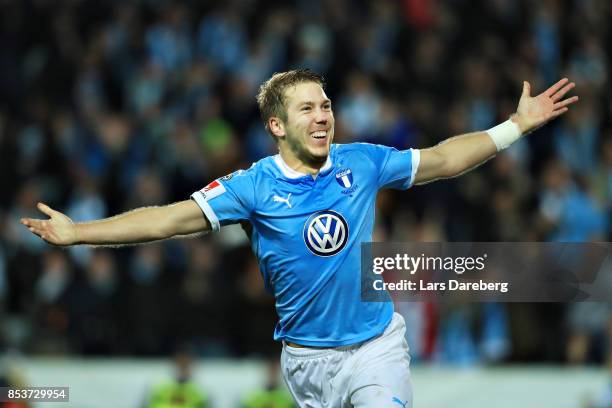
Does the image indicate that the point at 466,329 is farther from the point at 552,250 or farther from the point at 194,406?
the point at 552,250

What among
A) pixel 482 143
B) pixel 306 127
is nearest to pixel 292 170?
pixel 306 127

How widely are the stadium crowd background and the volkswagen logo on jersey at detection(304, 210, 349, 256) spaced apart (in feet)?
18.5

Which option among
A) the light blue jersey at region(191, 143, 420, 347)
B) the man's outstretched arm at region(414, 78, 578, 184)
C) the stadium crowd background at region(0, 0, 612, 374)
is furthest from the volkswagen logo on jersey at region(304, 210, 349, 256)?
the stadium crowd background at region(0, 0, 612, 374)

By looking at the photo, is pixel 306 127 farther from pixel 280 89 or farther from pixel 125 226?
pixel 125 226

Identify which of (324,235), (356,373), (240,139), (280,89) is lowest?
(356,373)

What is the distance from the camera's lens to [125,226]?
631 cm

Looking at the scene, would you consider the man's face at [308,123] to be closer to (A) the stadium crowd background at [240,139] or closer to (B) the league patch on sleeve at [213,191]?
(B) the league patch on sleeve at [213,191]

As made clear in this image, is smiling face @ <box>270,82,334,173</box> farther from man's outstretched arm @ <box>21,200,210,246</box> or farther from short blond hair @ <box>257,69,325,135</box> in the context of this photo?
man's outstretched arm @ <box>21,200,210,246</box>

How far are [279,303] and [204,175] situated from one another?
7.25 meters

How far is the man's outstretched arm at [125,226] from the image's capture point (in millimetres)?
6207

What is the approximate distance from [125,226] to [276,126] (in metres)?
1.09

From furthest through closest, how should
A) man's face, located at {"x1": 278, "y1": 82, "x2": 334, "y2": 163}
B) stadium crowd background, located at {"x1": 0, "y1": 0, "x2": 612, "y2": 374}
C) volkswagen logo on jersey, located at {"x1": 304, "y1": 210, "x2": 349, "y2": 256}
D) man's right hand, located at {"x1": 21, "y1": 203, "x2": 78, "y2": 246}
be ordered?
stadium crowd background, located at {"x1": 0, "y1": 0, "x2": 612, "y2": 374} → man's face, located at {"x1": 278, "y1": 82, "x2": 334, "y2": 163} → volkswagen logo on jersey, located at {"x1": 304, "y1": 210, "x2": 349, "y2": 256} → man's right hand, located at {"x1": 21, "y1": 203, "x2": 78, "y2": 246}

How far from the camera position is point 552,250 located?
25.4ft

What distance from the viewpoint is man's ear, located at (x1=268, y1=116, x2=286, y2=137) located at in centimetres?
675
